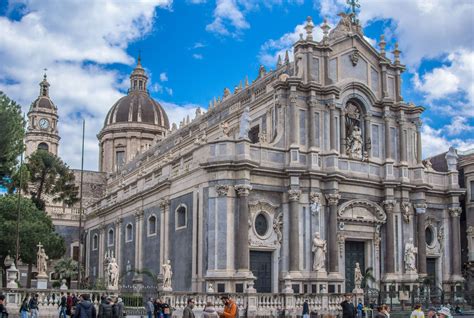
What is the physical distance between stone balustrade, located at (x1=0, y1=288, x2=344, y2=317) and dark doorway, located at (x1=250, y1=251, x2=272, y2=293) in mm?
3703

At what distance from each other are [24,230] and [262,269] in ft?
59.3

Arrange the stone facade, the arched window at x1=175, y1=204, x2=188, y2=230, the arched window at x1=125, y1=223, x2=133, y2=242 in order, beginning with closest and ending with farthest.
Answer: the stone facade, the arched window at x1=175, y1=204, x2=188, y2=230, the arched window at x1=125, y1=223, x2=133, y2=242

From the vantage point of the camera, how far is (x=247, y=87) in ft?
148

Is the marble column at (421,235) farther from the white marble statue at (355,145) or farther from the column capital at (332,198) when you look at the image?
the column capital at (332,198)

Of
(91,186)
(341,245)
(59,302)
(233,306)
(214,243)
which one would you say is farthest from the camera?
(91,186)

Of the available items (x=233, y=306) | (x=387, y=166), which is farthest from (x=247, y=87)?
(x=233, y=306)

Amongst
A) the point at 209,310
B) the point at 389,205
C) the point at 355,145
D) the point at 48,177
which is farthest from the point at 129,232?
the point at 209,310

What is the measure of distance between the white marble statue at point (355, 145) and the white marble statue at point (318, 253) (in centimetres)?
641

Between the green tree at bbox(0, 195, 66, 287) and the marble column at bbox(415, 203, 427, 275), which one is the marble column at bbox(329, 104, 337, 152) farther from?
the green tree at bbox(0, 195, 66, 287)

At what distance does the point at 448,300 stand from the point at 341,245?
279 inches

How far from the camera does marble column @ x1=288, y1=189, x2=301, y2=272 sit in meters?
36.9

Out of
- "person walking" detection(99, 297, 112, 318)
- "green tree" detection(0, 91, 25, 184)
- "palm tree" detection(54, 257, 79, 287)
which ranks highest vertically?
"green tree" detection(0, 91, 25, 184)

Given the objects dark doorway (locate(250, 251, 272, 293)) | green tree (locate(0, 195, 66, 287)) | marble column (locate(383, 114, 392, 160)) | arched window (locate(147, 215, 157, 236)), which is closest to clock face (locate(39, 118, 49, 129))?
green tree (locate(0, 195, 66, 287))

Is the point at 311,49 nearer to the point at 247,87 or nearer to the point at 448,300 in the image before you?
the point at 247,87
